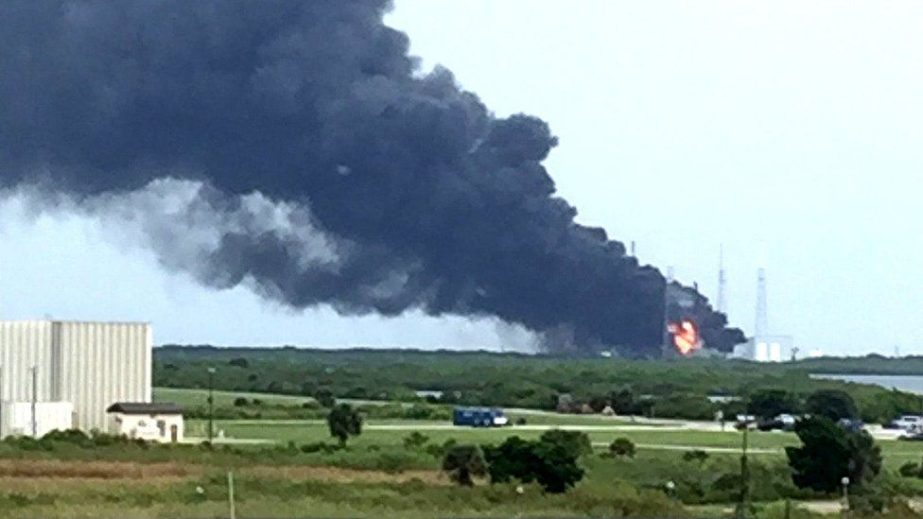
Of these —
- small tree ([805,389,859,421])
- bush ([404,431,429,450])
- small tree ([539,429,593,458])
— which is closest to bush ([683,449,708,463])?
small tree ([539,429,593,458])

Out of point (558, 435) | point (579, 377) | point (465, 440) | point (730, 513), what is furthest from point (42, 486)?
point (579, 377)

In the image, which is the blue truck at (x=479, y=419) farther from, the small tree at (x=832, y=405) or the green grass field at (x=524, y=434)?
the small tree at (x=832, y=405)

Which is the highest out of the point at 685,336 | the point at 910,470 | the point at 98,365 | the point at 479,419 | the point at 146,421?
the point at 685,336

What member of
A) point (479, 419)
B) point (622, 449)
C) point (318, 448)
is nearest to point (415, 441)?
point (318, 448)

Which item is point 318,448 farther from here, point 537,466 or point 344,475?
point 537,466

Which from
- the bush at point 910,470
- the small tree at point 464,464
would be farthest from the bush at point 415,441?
the bush at point 910,470

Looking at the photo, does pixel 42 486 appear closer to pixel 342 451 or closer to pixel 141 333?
pixel 342 451
